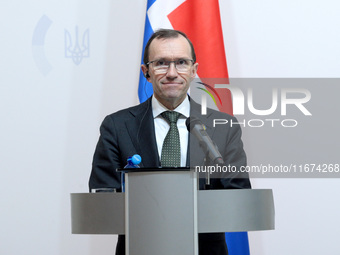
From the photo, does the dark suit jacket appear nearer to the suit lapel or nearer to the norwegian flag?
the suit lapel

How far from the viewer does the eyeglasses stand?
2348 millimetres

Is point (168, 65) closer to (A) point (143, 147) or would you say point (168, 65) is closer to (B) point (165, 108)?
(B) point (165, 108)

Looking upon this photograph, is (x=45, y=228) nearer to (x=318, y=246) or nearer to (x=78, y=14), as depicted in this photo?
(x=78, y=14)

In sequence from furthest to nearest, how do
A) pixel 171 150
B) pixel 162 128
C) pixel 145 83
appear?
pixel 145 83 < pixel 162 128 < pixel 171 150

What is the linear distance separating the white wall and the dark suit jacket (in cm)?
111

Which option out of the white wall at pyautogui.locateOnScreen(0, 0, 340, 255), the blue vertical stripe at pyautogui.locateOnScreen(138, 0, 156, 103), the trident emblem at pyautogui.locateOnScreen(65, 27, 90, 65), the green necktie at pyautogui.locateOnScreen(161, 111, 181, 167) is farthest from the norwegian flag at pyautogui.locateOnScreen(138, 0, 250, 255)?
the green necktie at pyautogui.locateOnScreen(161, 111, 181, 167)

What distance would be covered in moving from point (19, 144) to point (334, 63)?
2.04 m

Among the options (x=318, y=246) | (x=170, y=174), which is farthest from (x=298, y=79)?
(x=170, y=174)

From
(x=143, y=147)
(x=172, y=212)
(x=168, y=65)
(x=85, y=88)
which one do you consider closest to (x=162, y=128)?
(x=143, y=147)

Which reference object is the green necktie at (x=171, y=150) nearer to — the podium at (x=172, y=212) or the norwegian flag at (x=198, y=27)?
the podium at (x=172, y=212)

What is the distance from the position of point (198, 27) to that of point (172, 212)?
2.00 meters

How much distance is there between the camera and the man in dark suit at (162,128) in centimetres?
225

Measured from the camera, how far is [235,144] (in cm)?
227

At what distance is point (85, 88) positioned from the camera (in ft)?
11.6
